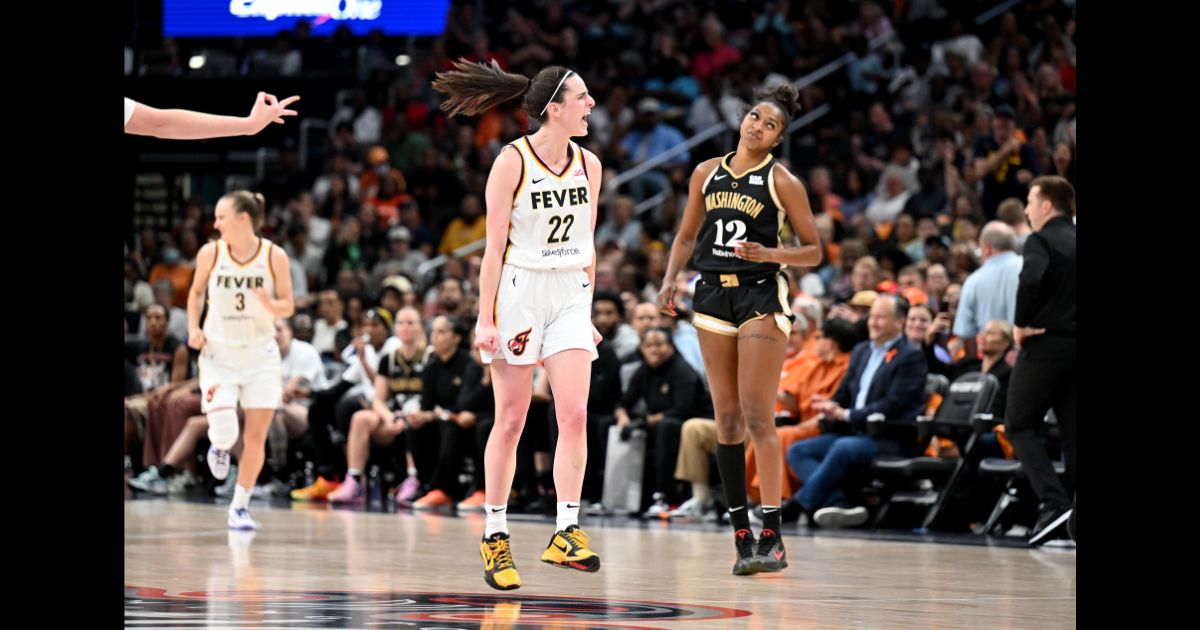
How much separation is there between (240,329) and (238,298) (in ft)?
0.62

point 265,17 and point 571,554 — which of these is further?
point 265,17

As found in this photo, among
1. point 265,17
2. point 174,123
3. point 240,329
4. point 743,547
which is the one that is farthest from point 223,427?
point 265,17

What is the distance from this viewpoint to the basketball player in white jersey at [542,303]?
6.17 meters

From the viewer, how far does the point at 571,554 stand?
6.12 m

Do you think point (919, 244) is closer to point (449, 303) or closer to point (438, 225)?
point (449, 303)

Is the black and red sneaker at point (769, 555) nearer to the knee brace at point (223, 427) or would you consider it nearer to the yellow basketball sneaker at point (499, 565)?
the yellow basketball sneaker at point (499, 565)

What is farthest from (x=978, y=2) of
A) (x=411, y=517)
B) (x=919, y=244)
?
(x=411, y=517)

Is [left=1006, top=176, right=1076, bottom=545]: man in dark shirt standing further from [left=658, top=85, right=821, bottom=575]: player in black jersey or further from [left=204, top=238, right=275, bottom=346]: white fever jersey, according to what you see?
[left=204, top=238, right=275, bottom=346]: white fever jersey

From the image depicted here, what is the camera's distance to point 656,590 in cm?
615

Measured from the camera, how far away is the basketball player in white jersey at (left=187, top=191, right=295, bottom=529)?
9281 millimetres

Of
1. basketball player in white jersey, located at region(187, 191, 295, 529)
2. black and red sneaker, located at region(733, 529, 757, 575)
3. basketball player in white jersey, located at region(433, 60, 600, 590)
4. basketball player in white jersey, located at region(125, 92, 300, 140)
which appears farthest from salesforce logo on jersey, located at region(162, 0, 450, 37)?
basketball player in white jersey, located at region(125, 92, 300, 140)

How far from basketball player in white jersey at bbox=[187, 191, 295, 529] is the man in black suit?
10.8 feet

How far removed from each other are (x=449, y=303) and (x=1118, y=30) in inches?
398

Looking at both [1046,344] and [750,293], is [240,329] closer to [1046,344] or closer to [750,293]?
[750,293]
